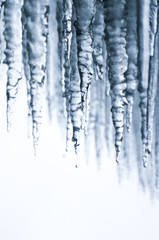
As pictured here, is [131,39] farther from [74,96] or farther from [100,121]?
[100,121]

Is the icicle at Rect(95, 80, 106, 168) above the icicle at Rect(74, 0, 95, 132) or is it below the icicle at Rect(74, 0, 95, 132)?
below

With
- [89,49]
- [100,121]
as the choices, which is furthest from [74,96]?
[100,121]

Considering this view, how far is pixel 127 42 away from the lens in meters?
0.59

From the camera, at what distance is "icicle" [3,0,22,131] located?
0.56 metres

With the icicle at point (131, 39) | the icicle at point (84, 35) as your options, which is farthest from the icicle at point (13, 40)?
the icicle at point (131, 39)

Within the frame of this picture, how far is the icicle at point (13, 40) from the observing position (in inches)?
21.9

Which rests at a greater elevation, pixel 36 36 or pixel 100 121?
Answer: pixel 36 36

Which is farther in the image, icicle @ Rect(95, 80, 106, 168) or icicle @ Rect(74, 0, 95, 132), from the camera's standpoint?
icicle @ Rect(95, 80, 106, 168)

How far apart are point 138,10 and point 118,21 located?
0.06 meters

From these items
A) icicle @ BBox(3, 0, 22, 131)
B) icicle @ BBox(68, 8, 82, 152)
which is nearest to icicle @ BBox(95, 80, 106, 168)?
icicle @ BBox(68, 8, 82, 152)

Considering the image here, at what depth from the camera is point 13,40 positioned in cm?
57

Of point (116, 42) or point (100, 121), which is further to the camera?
point (100, 121)

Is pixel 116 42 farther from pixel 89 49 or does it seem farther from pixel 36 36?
pixel 36 36

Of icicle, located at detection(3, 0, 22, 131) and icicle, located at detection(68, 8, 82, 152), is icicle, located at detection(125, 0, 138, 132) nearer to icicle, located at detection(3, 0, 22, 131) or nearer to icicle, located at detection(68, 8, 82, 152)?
icicle, located at detection(68, 8, 82, 152)
